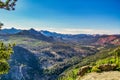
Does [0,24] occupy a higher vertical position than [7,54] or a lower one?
higher

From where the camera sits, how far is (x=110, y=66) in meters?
57.9

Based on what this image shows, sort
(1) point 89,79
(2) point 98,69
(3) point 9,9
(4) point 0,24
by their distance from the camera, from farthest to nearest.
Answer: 1. (2) point 98,69
2. (1) point 89,79
3. (4) point 0,24
4. (3) point 9,9

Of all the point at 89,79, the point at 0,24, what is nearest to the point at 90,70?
the point at 89,79

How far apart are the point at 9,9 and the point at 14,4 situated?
1.08 meters

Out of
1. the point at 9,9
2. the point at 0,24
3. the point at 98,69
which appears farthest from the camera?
the point at 98,69

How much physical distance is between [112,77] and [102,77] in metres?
2.26

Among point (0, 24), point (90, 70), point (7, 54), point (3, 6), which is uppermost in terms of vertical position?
point (3, 6)

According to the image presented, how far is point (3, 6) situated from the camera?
141 feet

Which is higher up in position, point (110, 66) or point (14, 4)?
point (14, 4)

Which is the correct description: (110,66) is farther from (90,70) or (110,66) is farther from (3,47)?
(3,47)

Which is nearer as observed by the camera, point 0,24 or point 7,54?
point 0,24

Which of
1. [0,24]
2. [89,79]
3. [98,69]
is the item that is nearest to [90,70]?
[98,69]

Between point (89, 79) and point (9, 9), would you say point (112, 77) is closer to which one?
point (89, 79)

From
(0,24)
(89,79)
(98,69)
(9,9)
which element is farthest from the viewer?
(98,69)
